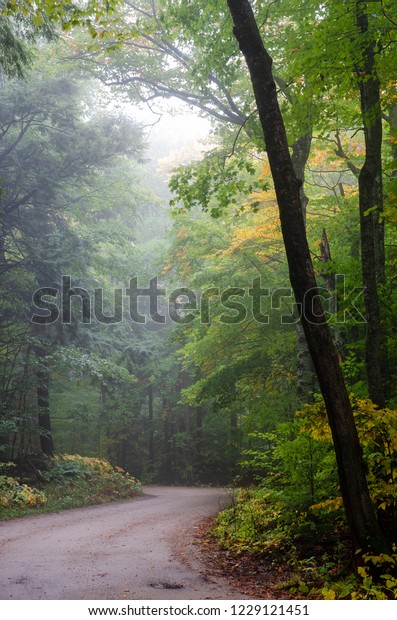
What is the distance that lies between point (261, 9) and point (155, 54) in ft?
16.8

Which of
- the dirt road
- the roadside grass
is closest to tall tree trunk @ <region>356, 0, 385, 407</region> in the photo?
the dirt road

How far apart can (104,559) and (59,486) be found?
926 cm

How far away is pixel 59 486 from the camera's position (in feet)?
50.7

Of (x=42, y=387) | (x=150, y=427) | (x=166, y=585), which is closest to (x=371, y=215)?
(x=166, y=585)

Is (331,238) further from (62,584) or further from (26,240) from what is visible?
(26,240)

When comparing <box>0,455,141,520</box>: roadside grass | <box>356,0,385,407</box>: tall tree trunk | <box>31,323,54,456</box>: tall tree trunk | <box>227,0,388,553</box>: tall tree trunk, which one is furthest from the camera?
<box>31,323,54,456</box>: tall tree trunk

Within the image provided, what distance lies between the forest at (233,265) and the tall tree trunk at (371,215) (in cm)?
3

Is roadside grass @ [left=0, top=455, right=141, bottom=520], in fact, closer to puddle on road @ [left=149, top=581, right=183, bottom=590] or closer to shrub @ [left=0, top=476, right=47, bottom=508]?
shrub @ [left=0, top=476, right=47, bottom=508]

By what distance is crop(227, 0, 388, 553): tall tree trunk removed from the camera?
16.6 ft

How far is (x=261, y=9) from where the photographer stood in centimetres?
891

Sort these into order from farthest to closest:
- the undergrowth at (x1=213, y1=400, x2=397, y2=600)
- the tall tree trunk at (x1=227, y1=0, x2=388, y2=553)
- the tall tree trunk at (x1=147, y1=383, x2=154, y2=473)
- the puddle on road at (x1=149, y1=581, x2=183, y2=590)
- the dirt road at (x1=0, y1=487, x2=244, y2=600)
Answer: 1. the tall tree trunk at (x1=147, y1=383, x2=154, y2=473)
2. the puddle on road at (x1=149, y1=581, x2=183, y2=590)
3. the dirt road at (x1=0, y1=487, x2=244, y2=600)
4. the tall tree trunk at (x1=227, y1=0, x2=388, y2=553)
5. the undergrowth at (x1=213, y1=400, x2=397, y2=600)

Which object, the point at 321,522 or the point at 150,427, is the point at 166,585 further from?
the point at 150,427

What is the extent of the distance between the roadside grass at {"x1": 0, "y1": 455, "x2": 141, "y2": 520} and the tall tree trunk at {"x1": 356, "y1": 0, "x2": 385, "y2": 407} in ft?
31.7

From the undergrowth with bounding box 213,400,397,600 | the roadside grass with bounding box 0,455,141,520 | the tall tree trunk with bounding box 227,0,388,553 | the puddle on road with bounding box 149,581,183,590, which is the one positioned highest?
the tall tree trunk with bounding box 227,0,388,553
